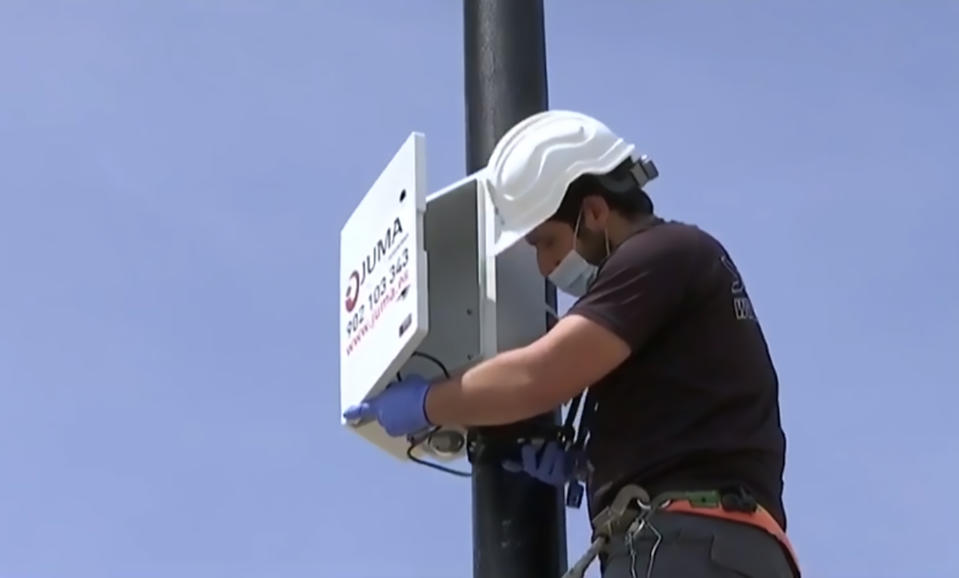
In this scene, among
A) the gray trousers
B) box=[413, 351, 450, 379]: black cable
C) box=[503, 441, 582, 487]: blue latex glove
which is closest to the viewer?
the gray trousers

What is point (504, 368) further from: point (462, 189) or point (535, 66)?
point (535, 66)

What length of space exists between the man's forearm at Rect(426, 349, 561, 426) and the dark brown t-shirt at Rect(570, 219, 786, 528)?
0.17m

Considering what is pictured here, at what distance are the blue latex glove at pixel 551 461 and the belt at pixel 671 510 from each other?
36 centimetres

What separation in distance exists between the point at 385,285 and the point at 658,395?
0.83m

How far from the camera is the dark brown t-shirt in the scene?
412 cm

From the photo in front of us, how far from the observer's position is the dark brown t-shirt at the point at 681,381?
412 centimetres

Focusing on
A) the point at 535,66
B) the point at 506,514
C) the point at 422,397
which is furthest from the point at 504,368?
the point at 535,66

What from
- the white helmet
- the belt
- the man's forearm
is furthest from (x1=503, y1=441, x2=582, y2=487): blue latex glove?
the white helmet

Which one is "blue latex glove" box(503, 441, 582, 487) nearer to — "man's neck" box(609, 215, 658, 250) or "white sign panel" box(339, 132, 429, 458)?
"white sign panel" box(339, 132, 429, 458)

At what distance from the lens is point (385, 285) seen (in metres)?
4.66

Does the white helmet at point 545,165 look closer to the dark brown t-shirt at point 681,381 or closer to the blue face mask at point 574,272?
the blue face mask at point 574,272

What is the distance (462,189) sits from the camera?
4.82m

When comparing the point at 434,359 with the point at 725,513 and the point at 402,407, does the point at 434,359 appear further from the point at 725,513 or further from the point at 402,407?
the point at 725,513

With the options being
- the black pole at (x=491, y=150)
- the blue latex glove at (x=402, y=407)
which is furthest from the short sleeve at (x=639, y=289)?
the black pole at (x=491, y=150)
